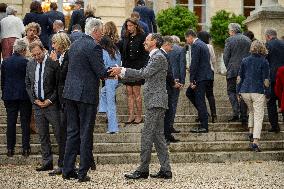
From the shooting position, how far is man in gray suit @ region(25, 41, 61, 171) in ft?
33.8

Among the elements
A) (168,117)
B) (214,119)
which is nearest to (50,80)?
(168,117)

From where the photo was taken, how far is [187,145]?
38.7ft

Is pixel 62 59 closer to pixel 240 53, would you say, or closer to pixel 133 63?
pixel 133 63

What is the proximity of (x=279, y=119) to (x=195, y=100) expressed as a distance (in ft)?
6.73

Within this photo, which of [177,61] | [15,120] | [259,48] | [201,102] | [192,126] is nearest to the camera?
[15,120]

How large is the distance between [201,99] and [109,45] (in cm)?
202

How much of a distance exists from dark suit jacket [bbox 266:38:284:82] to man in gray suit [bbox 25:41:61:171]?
4.67 metres

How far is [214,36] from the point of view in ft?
80.7

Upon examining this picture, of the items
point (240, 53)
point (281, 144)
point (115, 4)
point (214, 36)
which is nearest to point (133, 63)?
point (240, 53)

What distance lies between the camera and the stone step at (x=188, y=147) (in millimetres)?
11458

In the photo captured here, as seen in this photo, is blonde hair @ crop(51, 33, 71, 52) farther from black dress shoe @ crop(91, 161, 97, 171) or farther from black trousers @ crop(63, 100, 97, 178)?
black dress shoe @ crop(91, 161, 97, 171)

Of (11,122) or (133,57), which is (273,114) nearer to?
(133,57)

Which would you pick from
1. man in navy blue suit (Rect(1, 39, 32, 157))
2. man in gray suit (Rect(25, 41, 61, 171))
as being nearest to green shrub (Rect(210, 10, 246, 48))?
man in navy blue suit (Rect(1, 39, 32, 157))

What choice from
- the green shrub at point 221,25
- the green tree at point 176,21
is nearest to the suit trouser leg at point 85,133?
the green tree at point 176,21
